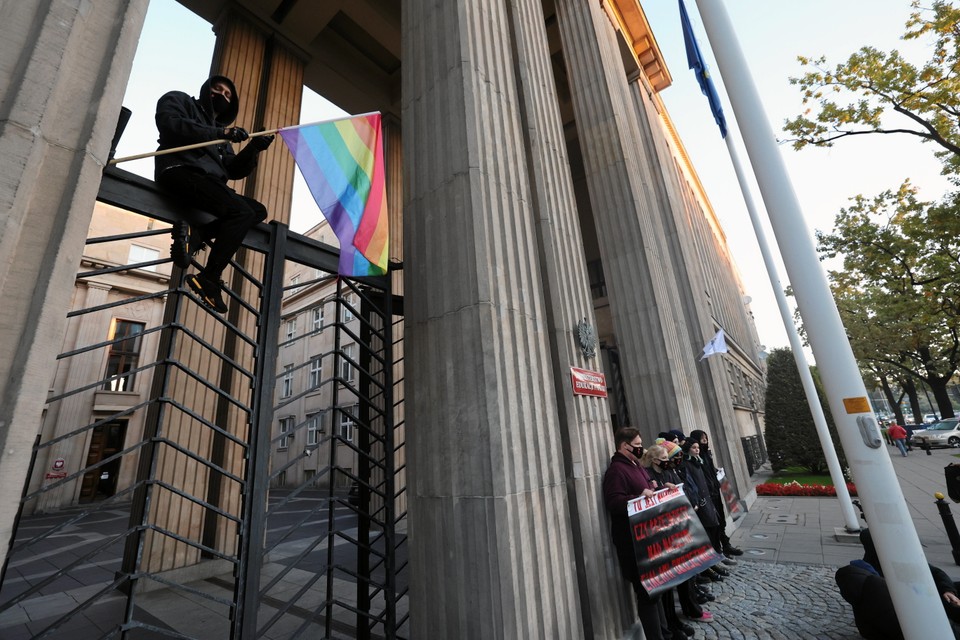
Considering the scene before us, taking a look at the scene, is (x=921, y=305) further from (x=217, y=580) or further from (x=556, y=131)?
(x=217, y=580)

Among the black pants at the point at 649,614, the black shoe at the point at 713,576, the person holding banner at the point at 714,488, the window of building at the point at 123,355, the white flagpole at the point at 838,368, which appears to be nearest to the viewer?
the white flagpole at the point at 838,368

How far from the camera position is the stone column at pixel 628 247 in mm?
8492

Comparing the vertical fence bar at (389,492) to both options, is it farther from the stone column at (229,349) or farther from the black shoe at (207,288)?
the stone column at (229,349)

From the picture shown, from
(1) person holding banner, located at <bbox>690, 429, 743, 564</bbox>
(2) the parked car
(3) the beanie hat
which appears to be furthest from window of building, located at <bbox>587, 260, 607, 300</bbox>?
(2) the parked car

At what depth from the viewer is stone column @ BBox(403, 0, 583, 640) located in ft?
11.0

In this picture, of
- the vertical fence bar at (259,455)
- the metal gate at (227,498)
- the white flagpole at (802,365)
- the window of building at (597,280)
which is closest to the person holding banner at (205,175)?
the metal gate at (227,498)

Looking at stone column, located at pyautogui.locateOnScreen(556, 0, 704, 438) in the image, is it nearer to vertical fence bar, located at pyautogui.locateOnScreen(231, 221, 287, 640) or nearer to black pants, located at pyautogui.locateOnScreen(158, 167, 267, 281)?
vertical fence bar, located at pyautogui.locateOnScreen(231, 221, 287, 640)

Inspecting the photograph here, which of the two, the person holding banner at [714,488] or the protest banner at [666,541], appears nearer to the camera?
the protest banner at [666,541]

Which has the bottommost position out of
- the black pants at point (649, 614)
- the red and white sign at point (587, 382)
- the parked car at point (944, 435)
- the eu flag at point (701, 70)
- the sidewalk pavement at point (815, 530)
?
the sidewalk pavement at point (815, 530)

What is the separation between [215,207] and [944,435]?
38065 mm

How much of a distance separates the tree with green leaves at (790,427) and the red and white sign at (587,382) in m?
15.7

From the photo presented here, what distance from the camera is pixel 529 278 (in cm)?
448

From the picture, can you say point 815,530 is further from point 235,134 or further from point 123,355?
point 123,355

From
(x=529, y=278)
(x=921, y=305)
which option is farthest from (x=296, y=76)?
(x=921, y=305)
